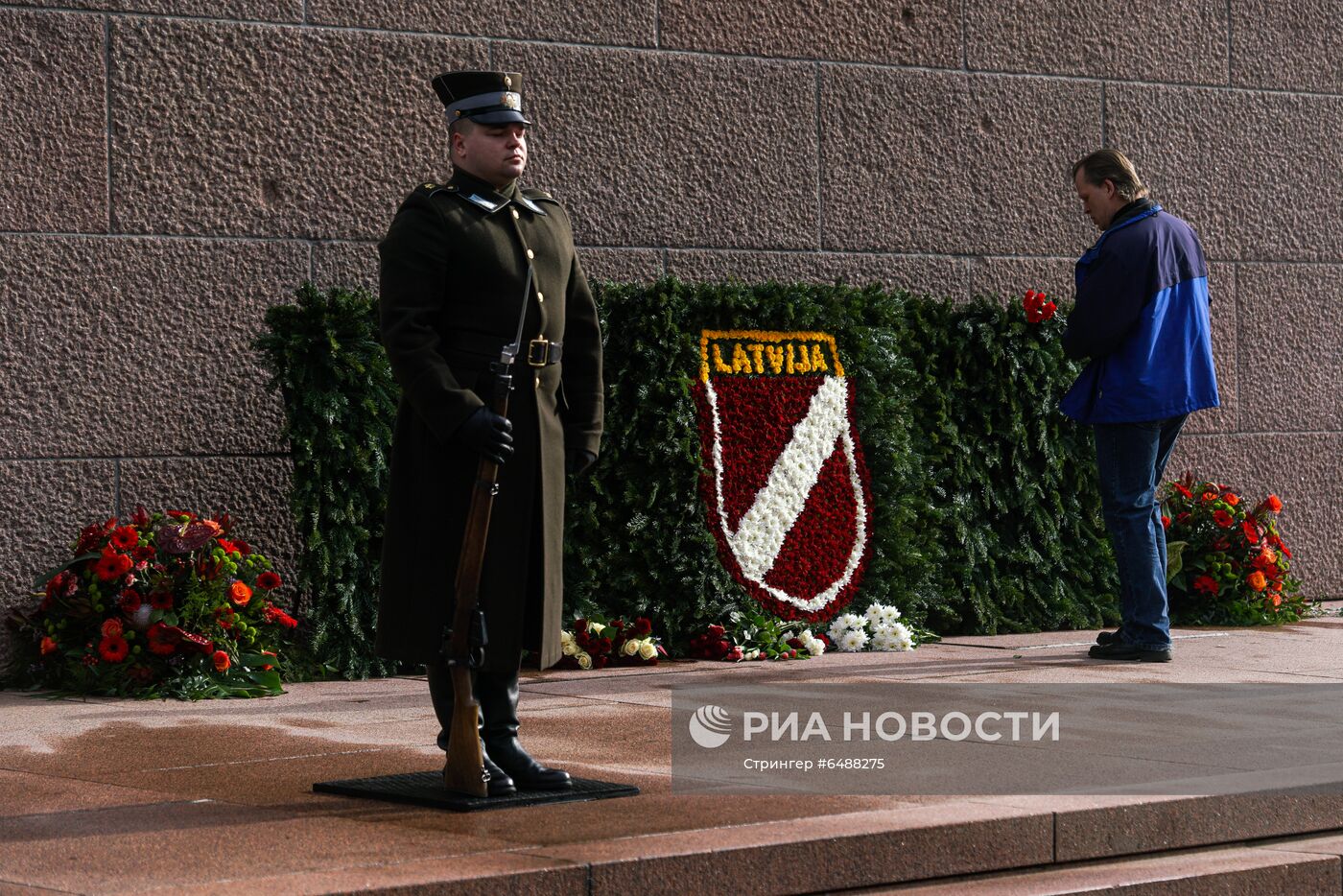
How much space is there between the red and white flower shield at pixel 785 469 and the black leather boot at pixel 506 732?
10.8 ft

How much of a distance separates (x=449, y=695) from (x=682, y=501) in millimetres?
3236

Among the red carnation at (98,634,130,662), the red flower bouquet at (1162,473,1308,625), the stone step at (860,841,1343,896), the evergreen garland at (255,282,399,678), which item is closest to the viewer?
the stone step at (860,841,1343,896)

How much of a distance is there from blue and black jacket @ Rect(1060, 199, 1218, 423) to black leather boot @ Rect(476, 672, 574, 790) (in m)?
3.53

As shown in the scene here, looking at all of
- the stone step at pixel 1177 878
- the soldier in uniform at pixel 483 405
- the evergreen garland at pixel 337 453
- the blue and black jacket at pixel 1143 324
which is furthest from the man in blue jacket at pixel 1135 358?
the soldier in uniform at pixel 483 405

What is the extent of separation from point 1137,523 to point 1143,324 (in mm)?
791

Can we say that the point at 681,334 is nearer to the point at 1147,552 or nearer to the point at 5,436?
the point at 1147,552

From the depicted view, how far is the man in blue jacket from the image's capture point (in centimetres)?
753

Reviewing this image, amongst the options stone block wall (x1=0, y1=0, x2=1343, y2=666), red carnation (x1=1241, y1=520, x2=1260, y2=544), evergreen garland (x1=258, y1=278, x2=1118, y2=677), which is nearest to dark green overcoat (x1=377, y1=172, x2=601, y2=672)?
evergreen garland (x1=258, y1=278, x2=1118, y2=677)

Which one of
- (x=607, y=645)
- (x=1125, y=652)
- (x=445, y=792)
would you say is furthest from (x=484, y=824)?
(x=1125, y=652)

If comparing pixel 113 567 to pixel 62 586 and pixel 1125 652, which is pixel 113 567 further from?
pixel 1125 652

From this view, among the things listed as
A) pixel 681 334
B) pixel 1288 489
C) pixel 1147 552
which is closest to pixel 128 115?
pixel 681 334

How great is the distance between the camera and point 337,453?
7.41 m

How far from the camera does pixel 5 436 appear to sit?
748 centimetres

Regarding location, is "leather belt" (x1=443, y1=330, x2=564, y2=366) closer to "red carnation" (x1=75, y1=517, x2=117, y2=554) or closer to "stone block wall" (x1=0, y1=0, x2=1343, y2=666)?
"red carnation" (x1=75, y1=517, x2=117, y2=554)
